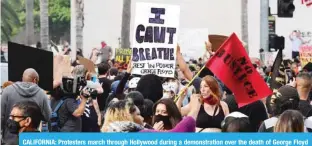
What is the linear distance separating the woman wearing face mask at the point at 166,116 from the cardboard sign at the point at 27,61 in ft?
12.2

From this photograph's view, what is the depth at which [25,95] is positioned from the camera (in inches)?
433

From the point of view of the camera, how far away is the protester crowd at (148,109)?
783 cm

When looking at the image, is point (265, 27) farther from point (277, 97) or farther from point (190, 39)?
point (277, 97)

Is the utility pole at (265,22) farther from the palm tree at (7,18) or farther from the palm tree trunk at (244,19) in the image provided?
the palm tree at (7,18)

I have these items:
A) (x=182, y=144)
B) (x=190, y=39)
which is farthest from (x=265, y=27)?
(x=182, y=144)

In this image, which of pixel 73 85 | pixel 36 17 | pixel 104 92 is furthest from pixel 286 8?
pixel 36 17

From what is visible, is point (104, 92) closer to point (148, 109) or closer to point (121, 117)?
point (148, 109)

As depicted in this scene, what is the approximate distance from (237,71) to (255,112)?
21.9 inches

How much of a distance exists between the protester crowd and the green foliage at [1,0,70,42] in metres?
57.1

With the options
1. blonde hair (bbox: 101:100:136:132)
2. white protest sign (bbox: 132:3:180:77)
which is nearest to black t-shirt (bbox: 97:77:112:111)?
white protest sign (bbox: 132:3:180:77)

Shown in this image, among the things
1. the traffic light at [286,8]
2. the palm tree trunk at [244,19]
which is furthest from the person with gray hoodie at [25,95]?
the palm tree trunk at [244,19]

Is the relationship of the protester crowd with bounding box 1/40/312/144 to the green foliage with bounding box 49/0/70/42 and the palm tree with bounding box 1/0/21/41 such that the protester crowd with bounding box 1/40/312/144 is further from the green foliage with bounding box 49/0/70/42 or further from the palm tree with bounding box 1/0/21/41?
the green foliage with bounding box 49/0/70/42

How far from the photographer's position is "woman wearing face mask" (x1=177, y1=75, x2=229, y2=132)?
9594 mm

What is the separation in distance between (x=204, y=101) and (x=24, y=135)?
427 centimetres
